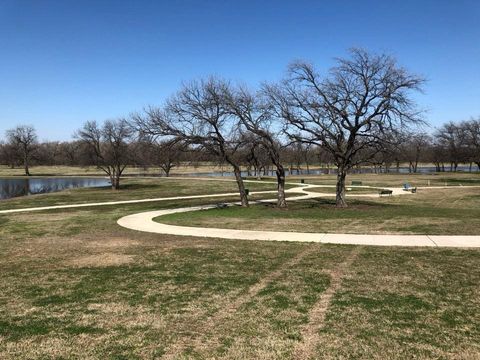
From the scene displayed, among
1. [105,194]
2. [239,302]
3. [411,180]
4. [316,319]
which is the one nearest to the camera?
[316,319]

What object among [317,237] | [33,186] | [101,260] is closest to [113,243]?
[101,260]

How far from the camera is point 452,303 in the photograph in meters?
7.34

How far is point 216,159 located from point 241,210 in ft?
11.2

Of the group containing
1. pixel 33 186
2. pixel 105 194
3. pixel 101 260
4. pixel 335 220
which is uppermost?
pixel 101 260

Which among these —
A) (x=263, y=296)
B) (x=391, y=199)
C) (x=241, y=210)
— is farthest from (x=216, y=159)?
(x=263, y=296)

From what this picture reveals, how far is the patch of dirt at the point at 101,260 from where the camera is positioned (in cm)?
1072

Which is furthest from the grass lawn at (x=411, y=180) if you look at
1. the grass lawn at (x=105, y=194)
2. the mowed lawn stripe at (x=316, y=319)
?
the mowed lawn stripe at (x=316, y=319)

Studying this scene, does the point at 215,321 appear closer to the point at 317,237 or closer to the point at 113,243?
the point at 113,243

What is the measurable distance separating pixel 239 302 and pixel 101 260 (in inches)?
196

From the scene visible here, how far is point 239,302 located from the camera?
7621mm

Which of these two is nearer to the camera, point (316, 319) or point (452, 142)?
point (316, 319)

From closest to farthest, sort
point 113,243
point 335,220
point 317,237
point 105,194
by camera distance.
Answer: point 113,243 → point 317,237 → point 335,220 → point 105,194

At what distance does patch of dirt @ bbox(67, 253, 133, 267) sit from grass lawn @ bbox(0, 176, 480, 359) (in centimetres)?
3

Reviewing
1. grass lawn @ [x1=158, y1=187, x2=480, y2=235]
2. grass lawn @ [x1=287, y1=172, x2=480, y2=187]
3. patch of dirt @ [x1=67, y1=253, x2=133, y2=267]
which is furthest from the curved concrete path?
grass lawn @ [x1=287, y1=172, x2=480, y2=187]
